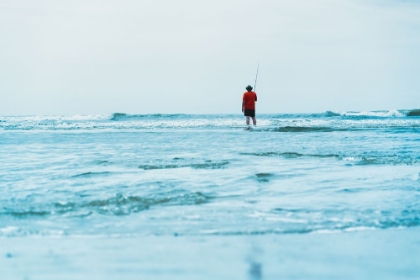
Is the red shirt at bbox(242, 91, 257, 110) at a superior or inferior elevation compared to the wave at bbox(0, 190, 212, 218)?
superior

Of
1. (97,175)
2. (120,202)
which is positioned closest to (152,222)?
(120,202)

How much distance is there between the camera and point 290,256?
8.77 feet

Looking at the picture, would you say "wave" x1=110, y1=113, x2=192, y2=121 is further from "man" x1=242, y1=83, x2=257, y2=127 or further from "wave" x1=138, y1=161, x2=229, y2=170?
"wave" x1=138, y1=161, x2=229, y2=170

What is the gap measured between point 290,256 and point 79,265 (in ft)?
3.71

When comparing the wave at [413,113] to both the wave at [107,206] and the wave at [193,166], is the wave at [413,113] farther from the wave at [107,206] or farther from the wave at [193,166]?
the wave at [107,206]

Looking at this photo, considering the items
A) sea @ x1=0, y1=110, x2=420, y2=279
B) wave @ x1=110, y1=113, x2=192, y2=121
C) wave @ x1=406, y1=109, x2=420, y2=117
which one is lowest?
sea @ x1=0, y1=110, x2=420, y2=279

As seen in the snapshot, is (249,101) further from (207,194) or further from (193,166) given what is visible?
(207,194)

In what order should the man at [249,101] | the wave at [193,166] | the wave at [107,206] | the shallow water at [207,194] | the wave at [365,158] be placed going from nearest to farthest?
the shallow water at [207,194] → the wave at [107,206] → the wave at [193,166] → the wave at [365,158] → the man at [249,101]

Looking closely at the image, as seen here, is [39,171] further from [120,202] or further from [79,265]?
[79,265]

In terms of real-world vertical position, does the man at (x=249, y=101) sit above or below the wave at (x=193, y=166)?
above

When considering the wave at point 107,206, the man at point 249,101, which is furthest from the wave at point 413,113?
the wave at point 107,206

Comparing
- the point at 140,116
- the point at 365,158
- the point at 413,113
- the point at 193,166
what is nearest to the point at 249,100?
the point at 365,158

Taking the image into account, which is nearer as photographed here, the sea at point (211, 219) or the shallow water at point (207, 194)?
the sea at point (211, 219)

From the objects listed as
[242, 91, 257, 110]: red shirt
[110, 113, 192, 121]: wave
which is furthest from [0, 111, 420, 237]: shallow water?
[110, 113, 192, 121]: wave
